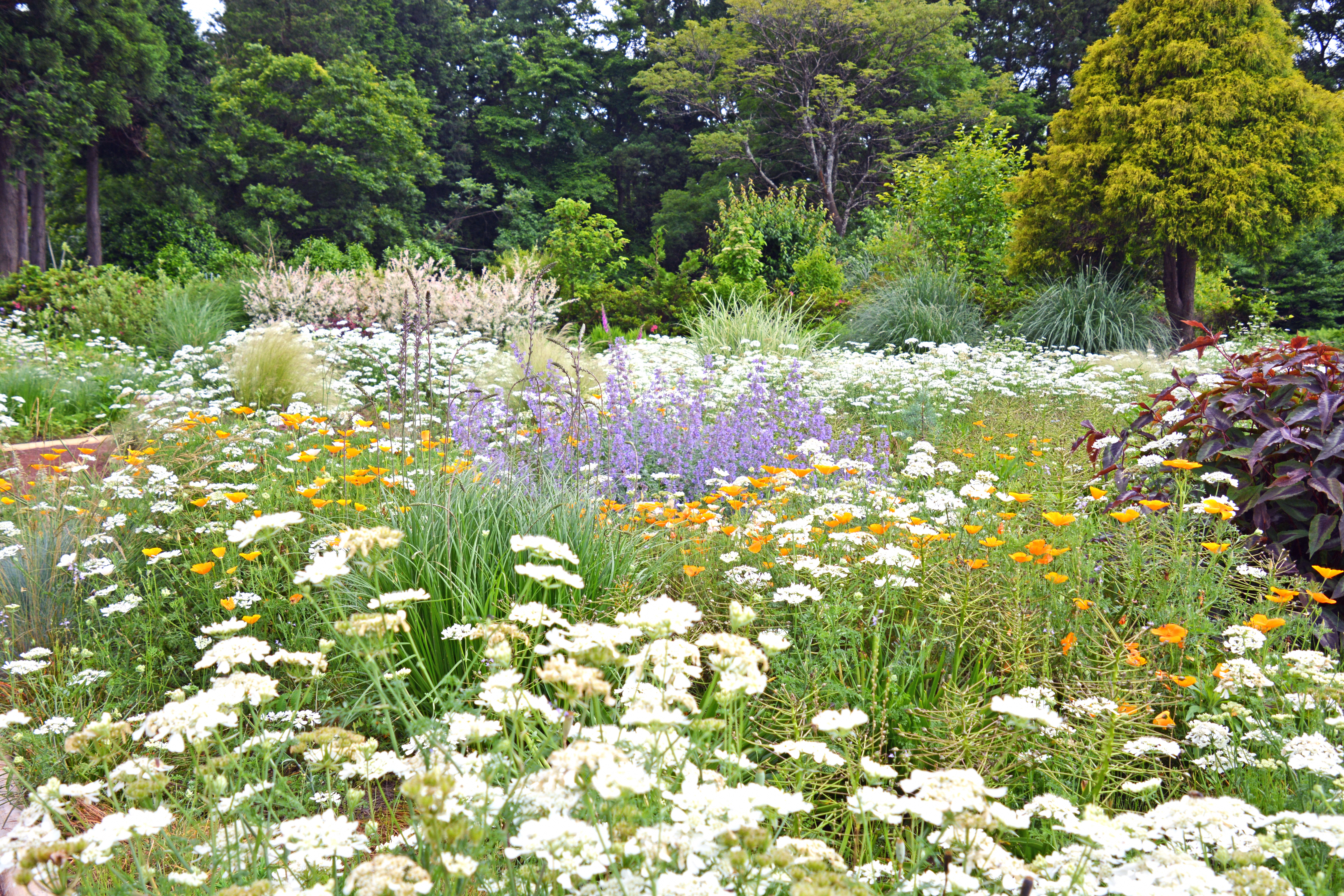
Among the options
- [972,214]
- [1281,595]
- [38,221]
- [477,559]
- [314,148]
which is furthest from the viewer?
[314,148]

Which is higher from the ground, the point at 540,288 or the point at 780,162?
the point at 780,162

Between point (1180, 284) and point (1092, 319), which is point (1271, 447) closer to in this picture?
point (1092, 319)

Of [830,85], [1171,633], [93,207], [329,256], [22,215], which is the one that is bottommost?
[1171,633]

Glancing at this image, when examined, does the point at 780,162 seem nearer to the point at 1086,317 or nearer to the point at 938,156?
the point at 938,156

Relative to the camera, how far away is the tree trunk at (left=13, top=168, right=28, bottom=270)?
Answer: 16.8 metres

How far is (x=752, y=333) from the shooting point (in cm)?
872

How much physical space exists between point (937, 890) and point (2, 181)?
21.3 m

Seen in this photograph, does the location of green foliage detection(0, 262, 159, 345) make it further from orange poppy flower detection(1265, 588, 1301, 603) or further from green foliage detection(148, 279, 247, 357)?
orange poppy flower detection(1265, 588, 1301, 603)

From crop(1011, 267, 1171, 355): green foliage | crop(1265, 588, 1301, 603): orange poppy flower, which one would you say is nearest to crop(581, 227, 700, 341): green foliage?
crop(1011, 267, 1171, 355): green foliage

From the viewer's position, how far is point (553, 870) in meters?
1.20

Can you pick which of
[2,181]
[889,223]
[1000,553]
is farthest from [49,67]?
[1000,553]

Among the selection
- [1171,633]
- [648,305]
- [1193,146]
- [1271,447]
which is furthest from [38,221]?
[1171,633]

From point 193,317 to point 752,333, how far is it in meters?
6.21

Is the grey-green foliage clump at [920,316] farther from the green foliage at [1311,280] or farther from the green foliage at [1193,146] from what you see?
the green foliage at [1311,280]
